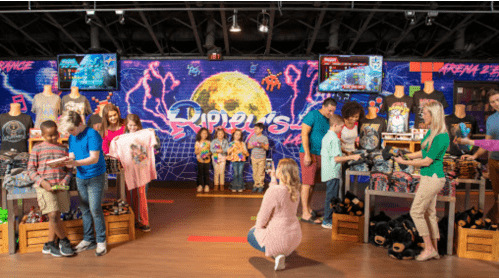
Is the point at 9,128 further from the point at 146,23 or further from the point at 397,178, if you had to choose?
the point at 397,178

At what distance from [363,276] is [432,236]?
0.96 metres

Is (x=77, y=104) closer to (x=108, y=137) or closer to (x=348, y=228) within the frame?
(x=108, y=137)

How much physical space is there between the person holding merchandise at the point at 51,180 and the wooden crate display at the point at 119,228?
46 cm

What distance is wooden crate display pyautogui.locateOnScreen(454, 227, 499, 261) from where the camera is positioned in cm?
343

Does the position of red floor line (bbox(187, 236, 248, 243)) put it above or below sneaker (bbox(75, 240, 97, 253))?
below

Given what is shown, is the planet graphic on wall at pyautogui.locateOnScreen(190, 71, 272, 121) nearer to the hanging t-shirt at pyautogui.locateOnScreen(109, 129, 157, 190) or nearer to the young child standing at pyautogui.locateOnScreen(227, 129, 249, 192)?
the young child standing at pyautogui.locateOnScreen(227, 129, 249, 192)

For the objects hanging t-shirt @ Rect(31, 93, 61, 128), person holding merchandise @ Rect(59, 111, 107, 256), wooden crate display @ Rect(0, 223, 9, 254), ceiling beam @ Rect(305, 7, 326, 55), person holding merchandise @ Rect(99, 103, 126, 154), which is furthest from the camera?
hanging t-shirt @ Rect(31, 93, 61, 128)

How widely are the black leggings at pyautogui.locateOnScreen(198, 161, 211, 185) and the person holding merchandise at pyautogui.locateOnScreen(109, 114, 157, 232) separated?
2627 millimetres

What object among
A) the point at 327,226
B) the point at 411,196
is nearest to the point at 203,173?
the point at 327,226

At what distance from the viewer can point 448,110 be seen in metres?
7.23

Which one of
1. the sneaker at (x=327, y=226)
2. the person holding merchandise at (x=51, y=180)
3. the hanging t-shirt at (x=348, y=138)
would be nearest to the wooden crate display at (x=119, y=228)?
the person holding merchandise at (x=51, y=180)

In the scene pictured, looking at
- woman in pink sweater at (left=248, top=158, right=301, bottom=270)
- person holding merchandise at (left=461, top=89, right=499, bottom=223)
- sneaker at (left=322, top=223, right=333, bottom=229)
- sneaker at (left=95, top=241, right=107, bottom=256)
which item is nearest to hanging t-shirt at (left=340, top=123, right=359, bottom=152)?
sneaker at (left=322, top=223, right=333, bottom=229)

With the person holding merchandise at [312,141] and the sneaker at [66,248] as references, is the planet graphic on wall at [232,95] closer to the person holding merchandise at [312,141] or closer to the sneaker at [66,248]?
the person holding merchandise at [312,141]

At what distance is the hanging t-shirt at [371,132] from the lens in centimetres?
553
